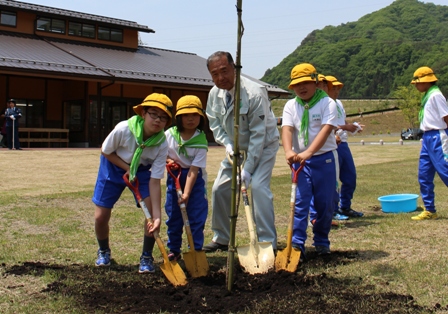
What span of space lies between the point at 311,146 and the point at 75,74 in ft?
54.5

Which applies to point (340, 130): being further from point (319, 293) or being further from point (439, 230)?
point (319, 293)

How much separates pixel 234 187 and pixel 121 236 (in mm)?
2318

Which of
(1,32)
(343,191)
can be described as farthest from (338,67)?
(343,191)

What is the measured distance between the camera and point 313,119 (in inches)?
182

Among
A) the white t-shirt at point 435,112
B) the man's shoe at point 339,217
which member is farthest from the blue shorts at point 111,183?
the white t-shirt at point 435,112

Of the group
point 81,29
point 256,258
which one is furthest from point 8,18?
point 256,258

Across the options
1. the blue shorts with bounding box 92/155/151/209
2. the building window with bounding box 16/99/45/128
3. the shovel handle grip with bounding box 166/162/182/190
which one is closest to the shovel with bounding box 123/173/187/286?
the blue shorts with bounding box 92/155/151/209

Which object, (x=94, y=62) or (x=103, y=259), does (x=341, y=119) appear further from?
(x=94, y=62)

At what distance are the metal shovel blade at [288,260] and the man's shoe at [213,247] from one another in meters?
1.10

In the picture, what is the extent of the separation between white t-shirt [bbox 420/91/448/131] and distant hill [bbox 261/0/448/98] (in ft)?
283

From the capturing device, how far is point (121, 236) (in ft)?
Answer: 18.4

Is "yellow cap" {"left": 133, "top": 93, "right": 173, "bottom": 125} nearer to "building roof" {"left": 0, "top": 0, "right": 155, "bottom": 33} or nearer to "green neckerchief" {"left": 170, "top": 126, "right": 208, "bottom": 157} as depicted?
"green neckerchief" {"left": 170, "top": 126, "right": 208, "bottom": 157}

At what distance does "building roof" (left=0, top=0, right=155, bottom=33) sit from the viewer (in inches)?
890

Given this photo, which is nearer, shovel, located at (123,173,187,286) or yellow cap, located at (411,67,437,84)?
shovel, located at (123,173,187,286)
